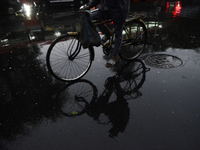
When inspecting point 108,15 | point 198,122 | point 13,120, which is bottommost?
point 198,122

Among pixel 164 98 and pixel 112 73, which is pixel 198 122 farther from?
pixel 112 73

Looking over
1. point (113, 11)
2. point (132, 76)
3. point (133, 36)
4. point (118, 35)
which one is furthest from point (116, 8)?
point (132, 76)

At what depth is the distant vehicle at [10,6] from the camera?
13617mm

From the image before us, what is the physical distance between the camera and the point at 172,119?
282cm

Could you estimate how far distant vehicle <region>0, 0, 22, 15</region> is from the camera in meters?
13.6

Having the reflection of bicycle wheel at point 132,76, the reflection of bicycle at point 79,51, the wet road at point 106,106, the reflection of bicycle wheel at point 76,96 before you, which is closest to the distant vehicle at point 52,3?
the wet road at point 106,106

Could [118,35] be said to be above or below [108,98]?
above

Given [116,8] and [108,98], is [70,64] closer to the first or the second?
[108,98]

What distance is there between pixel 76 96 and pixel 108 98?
0.65 meters

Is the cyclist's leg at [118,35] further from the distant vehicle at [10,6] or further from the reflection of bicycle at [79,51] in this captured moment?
the distant vehicle at [10,6]

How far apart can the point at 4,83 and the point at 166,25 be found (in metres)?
7.00

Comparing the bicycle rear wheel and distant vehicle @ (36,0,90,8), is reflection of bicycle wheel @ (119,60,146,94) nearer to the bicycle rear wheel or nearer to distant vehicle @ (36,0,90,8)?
the bicycle rear wheel

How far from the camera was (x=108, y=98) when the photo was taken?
11.3ft

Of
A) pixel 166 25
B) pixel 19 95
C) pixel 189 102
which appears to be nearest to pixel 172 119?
pixel 189 102
